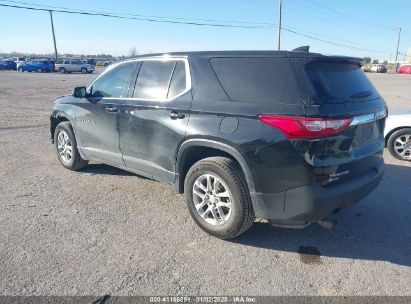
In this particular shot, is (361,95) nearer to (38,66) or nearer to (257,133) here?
(257,133)

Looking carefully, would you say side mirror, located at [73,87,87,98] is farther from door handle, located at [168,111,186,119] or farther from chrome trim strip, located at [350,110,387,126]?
chrome trim strip, located at [350,110,387,126]

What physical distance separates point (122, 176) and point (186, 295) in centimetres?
307

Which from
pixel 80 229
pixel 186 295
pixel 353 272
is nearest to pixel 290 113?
pixel 353 272

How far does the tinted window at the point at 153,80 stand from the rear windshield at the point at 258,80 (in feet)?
2.33

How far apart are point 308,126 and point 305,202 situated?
0.66 metres

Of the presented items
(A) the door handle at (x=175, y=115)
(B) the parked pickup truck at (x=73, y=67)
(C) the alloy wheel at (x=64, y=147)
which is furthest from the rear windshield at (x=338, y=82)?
(B) the parked pickup truck at (x=73, y=67)

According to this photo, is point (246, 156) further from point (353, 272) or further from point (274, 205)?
A: point (353, 272)

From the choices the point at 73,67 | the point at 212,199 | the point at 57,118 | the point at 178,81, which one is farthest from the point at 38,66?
the point at 212,199

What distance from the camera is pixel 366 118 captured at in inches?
132

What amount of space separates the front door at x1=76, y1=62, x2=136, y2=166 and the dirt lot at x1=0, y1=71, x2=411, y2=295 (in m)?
0.53

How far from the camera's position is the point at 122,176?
5.55 m

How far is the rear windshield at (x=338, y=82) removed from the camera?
3.09 m

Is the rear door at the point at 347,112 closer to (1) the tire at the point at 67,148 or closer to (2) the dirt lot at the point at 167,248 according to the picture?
(2) the dirt lot at the point at 167,248

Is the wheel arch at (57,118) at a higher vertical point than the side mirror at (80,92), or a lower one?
lower
